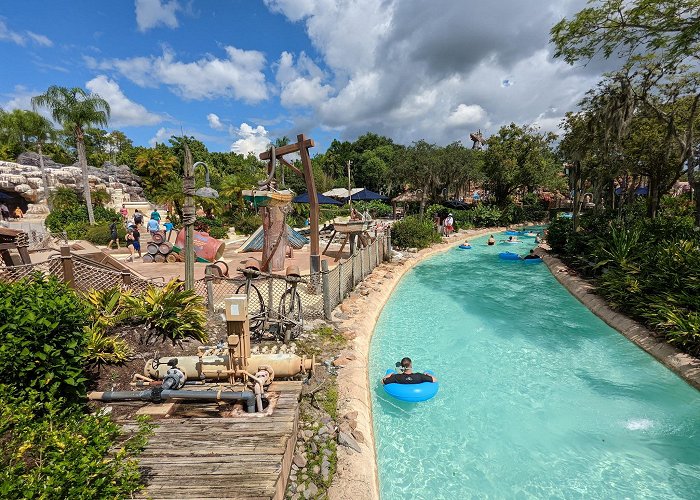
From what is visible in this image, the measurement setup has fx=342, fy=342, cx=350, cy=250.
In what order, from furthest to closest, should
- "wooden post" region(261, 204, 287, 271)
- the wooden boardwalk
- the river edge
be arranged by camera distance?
"wooden post" region(261, 204, 287, 271), the river edge, the wooden boardwalk

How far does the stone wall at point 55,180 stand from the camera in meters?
31.5

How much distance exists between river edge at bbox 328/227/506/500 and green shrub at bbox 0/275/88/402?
3.37 metres

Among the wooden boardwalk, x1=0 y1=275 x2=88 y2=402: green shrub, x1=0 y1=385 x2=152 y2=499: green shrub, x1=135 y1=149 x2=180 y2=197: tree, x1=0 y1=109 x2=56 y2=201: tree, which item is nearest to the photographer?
x1=0 y1=385 x2=152 y2=499: green shrub

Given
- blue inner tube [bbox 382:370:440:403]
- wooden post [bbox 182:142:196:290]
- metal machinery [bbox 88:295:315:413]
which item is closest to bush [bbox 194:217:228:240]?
wooden post [bbox 182:142:196:290]

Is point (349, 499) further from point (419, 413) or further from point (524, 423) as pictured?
point (524, 423)

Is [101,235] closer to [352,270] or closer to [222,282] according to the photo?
[222,282]

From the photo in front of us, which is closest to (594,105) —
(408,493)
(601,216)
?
(601,216)

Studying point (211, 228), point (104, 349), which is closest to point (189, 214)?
point (104, 349)

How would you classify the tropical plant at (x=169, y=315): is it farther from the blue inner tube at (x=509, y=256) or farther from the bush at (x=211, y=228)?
the blue inner tube at (x=509, y=256)

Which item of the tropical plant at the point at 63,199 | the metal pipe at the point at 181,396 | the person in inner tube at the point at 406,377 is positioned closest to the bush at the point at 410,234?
the person in inner tube at the point at 406,377

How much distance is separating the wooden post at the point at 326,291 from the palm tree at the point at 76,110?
68.3 feet

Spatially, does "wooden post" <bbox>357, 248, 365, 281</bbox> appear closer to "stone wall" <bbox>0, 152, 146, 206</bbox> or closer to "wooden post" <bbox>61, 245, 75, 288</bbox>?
"wooden post" <bbox>61, 245, 75, 288</bbox>

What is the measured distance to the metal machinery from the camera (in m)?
4.54

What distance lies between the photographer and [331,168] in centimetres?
6272
